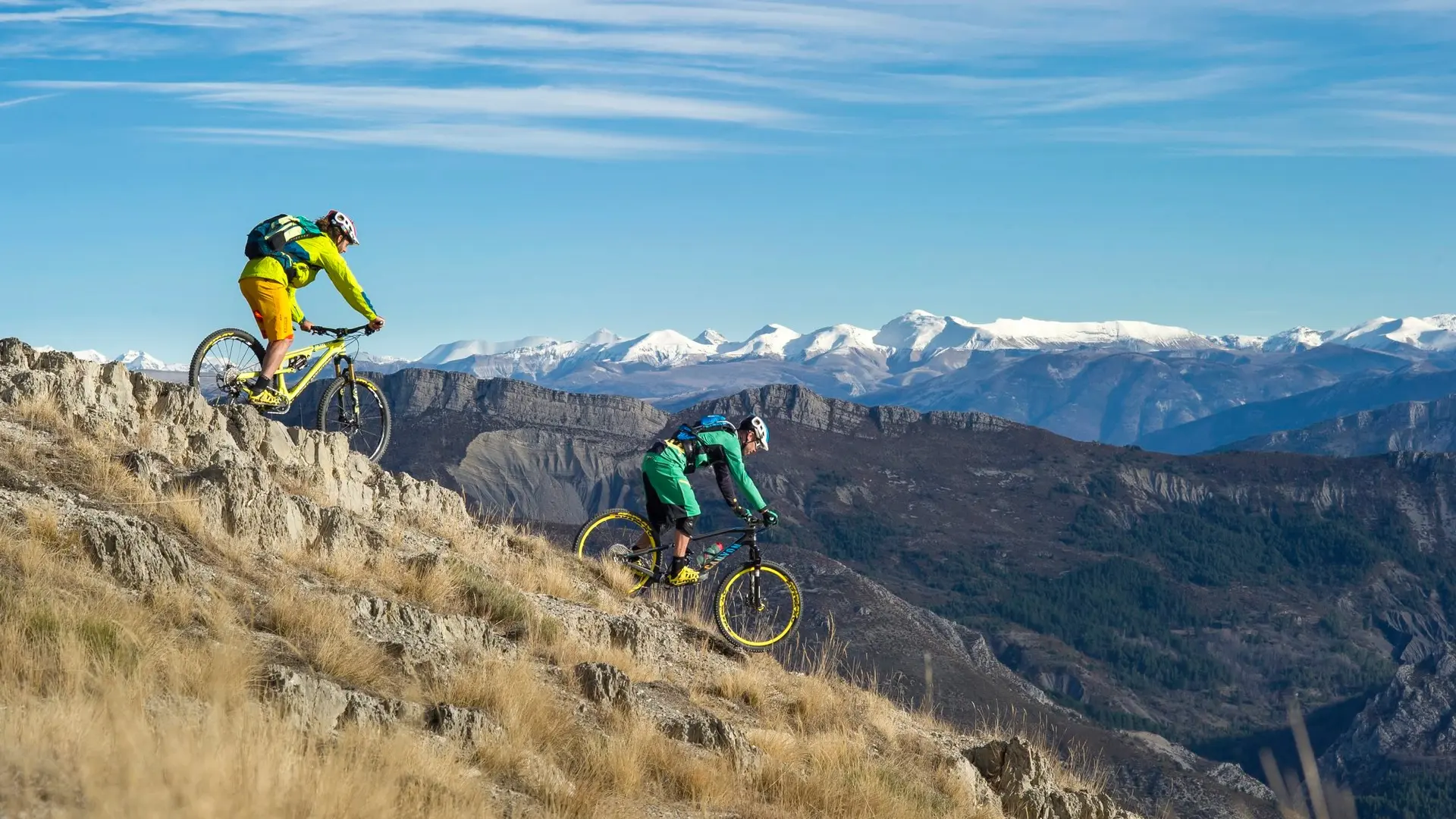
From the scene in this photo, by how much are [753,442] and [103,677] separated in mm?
9735

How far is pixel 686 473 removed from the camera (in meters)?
16.3


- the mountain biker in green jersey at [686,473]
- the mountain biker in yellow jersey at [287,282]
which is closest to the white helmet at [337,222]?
the mountain biker in yellow jersey at [287,282]

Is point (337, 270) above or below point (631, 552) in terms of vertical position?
above

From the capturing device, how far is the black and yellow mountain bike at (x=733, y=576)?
53.0 ft

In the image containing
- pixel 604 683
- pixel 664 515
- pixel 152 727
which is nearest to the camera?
pixel 152 727

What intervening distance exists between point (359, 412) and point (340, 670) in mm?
9097

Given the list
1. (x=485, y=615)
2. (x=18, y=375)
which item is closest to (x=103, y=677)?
(x=485, y=615)

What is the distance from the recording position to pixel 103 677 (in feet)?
24.0

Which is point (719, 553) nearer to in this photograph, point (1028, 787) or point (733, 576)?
point (733, 576)

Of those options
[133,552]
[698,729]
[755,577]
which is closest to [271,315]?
[133,552]

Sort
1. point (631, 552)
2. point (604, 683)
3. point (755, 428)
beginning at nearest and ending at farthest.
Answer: point (604, 683) → point (755, 428) → point (631, 552)

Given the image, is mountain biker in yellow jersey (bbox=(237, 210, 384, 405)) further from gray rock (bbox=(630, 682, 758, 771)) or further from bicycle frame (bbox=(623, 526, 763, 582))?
gray rock (bbox=(630, 682, 758, 771))

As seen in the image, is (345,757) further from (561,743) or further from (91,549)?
(91,549)

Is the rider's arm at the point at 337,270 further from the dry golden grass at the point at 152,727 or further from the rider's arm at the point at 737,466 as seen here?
the dry golden grass at the point at 152,727
